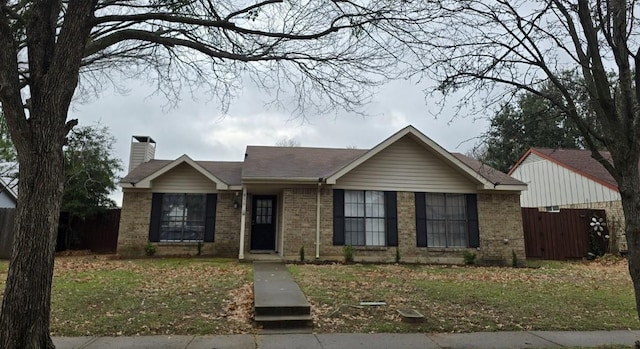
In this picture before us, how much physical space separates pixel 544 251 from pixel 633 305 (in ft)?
29.7

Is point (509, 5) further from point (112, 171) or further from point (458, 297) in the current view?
point (112, 171)

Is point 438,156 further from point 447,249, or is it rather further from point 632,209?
point 632,209

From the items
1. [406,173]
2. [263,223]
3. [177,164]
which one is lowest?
[263,223]

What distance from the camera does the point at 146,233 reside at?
14.5 m

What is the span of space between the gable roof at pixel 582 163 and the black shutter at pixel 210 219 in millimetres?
14772

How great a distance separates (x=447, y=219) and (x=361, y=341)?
9743mm

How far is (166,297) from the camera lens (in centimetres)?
761

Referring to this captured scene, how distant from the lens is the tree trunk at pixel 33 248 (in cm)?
405

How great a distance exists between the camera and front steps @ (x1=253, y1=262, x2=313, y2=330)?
240 inches

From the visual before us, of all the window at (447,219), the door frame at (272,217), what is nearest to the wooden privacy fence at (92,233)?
the door frame at (272,217)

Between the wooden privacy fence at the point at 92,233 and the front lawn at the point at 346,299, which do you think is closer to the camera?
the front lawn at the point at 346,299

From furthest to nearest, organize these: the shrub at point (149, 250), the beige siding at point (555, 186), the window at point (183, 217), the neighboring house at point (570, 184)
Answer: the beige siding at point (555, 186)
the neighboring house at point (570, 184)
the window at point (183, 217)
the shrub at point (149, 250)

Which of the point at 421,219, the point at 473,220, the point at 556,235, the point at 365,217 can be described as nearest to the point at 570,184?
the point at 556,235

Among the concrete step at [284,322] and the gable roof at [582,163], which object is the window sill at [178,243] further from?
the gable roof at [582,163]
